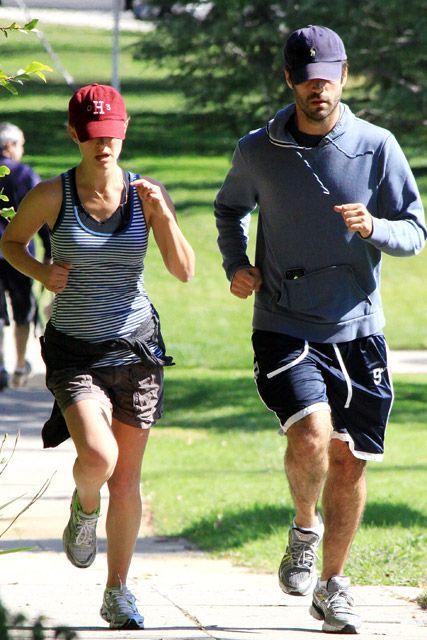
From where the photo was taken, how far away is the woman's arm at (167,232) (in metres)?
4.70

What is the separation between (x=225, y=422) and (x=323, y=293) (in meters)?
6.19

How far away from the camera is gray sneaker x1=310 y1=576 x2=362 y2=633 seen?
15.8 feet

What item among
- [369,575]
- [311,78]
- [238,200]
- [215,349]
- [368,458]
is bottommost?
[215,349]

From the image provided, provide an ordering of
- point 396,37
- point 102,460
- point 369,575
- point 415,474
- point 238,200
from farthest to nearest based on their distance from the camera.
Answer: point 396,37 < point 415,474 < point 369,575 < point 238,200 < point 102,460

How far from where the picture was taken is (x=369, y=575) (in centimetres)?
609

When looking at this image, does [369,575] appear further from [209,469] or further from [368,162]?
[209,469]

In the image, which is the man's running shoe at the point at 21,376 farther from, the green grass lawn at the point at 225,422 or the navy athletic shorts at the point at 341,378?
the navy athletic shorts at the point at 341,378

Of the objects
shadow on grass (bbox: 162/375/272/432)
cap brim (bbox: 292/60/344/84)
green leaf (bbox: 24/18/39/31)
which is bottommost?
shadow on grass (bbox: 162/375/272/432)

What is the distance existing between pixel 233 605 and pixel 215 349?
34.7 feet

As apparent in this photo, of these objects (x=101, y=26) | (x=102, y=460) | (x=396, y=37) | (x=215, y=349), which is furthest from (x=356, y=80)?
(x=101, y=26)

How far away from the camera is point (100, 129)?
15.3 ft

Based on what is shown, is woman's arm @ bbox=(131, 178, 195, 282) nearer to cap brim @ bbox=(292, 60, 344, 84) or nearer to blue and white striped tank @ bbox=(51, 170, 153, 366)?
blue and white striped tank @ bbox=(51, 170, 153, 366)

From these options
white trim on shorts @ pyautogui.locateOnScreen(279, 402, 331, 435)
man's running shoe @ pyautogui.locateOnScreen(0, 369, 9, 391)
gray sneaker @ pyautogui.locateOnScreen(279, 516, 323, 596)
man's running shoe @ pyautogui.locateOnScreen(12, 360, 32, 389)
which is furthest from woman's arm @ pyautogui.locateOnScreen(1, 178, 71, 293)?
man's running shoe @ pyautogui.locateOnScreen(12, 360, 32, 389)

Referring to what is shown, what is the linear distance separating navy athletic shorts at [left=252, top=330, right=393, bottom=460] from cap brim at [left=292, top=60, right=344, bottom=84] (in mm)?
896
